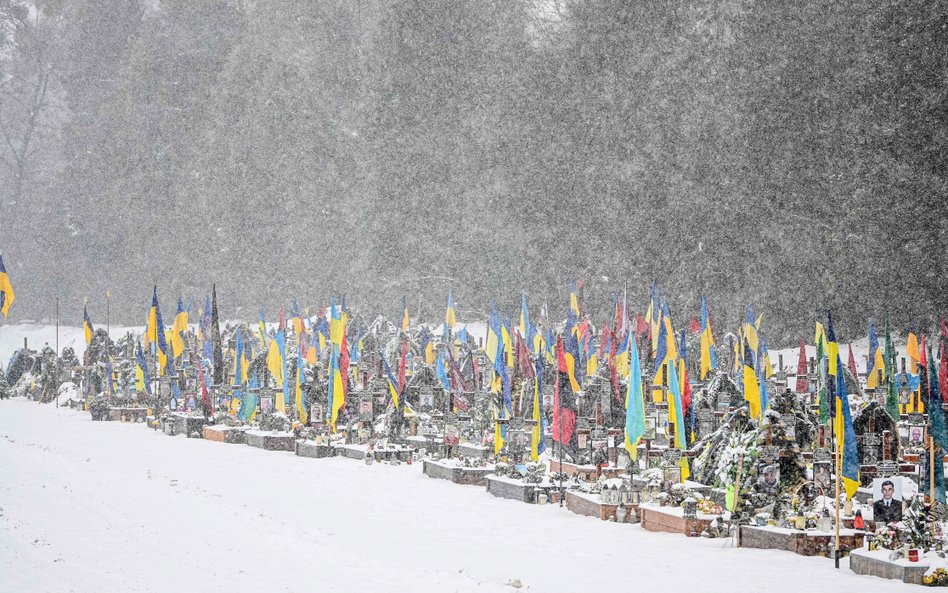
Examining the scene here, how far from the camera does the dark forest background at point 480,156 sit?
110ft

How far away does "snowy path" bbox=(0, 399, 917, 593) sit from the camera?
13.1m

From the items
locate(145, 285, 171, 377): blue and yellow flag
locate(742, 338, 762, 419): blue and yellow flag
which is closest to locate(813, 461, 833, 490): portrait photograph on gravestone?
locate(742, 338, 762, 419): blue and yellow flag

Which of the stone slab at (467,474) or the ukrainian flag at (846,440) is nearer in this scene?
the ukrainian flag at (846,440)

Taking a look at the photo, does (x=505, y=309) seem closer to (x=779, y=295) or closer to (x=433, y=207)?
(x=433, y=207)

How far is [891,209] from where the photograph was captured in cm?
3262

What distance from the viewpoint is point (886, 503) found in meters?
14.9

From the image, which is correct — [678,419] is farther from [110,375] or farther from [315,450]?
[110,375]

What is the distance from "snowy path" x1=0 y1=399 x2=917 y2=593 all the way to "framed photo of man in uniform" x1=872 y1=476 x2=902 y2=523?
1.25 metres

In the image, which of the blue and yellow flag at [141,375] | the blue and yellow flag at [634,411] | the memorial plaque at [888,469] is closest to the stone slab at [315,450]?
the blue and yellow flag at [634,411]

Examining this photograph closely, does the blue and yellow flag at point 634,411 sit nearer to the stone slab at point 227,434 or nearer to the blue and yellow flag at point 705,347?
the blue and yellow flag at point 705,347

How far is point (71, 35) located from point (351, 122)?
24571mm

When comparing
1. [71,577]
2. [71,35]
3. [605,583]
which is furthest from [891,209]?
[71,35]

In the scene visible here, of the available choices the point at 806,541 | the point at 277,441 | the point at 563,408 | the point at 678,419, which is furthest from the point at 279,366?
the point at 806,541

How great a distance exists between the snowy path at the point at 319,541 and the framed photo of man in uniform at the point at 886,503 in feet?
4.10
